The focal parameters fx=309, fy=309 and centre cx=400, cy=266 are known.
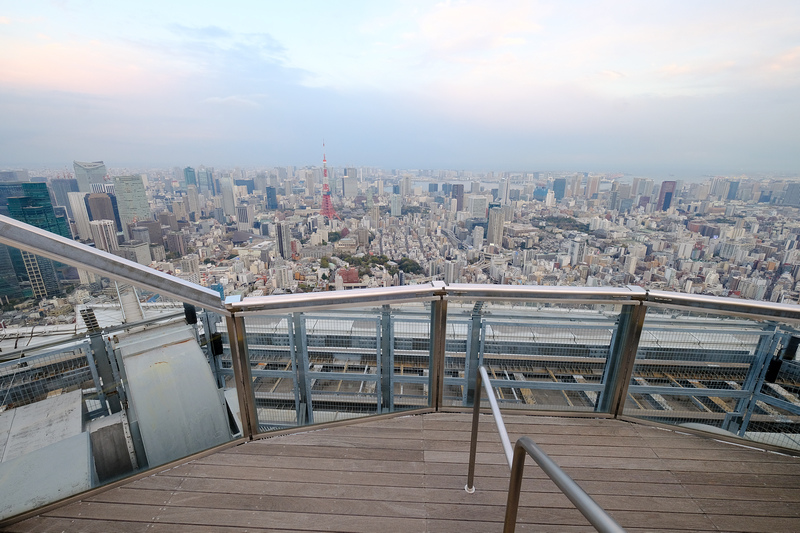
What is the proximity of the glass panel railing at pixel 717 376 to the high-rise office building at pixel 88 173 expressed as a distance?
70.4 ft

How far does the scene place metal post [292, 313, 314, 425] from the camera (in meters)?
2.08

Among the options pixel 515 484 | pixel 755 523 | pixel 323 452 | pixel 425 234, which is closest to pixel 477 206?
pixel 425 234

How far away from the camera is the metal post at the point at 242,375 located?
197 centimetres

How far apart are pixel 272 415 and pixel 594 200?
3563 cm

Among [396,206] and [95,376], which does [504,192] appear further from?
[95,376]

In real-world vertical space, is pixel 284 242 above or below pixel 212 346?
below

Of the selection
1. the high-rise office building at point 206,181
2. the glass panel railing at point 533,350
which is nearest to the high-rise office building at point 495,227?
the glass panel railing at point 533,350

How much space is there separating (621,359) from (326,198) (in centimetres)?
3849

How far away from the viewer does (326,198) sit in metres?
38.1

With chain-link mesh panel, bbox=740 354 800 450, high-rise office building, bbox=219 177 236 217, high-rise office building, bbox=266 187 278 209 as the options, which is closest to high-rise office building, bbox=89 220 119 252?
chain-link mesh panel, bbox=740 354 800 450

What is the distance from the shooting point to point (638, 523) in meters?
1.63

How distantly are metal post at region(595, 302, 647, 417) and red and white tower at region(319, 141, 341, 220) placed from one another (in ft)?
102

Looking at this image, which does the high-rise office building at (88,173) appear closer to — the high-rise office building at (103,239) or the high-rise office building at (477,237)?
the high-rise office building at (103,239)

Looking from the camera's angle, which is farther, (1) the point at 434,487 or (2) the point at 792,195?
(2) the point at 792,195
